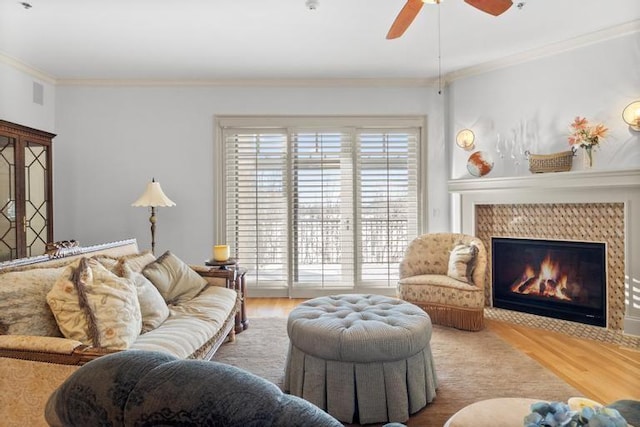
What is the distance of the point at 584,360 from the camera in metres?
2.75

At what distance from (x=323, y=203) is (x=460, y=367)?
2.44 meters

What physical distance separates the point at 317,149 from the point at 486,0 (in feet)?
8.73

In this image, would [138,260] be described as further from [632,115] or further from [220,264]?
[632,115]

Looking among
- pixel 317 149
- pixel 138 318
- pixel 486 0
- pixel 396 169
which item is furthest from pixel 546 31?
pixel 138 318

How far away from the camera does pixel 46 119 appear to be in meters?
4.32

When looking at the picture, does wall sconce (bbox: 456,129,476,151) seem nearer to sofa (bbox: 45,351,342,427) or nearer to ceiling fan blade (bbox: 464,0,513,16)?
ceiling fan blade (bbox: 464,0,513,16)

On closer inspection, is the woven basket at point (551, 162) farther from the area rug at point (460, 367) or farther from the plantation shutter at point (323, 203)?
the plantation shutter at point (323, 203)

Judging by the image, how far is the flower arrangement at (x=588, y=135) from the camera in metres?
3.23

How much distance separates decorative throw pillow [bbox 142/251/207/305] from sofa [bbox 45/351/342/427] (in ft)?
6.76

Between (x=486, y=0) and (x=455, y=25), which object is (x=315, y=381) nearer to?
(x=486, y=0)

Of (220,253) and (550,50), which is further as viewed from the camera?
(550,50)

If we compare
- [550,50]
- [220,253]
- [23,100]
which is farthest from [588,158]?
[23,100]

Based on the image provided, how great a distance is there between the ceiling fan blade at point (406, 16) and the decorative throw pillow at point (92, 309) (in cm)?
224

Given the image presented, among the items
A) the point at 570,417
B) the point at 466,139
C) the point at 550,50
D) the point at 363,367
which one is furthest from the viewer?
the point at 466,139
